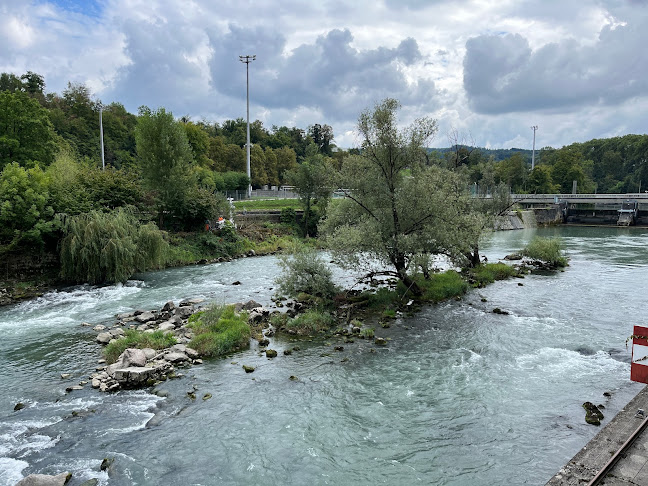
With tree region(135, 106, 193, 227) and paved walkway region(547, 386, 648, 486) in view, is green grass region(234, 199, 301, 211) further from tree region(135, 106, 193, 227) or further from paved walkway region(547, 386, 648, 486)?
paved walkway region(547, 386, 648, 486)

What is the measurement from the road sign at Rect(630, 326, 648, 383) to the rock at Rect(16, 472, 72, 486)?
13.1m

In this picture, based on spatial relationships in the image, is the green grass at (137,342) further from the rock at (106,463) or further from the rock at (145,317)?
the rock at (106,463)

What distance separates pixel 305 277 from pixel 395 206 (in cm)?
612

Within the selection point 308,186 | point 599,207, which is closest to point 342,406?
point 308,186

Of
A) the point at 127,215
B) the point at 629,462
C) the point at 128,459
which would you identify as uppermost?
the point at 127,215

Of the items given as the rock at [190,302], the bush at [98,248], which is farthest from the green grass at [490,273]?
the bush at [98,248]

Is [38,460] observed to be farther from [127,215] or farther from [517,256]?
[517,256]

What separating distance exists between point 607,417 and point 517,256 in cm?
3040

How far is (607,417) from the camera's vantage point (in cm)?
1259

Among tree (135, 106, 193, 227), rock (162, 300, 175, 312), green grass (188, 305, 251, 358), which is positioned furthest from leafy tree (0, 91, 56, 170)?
green grass (188, 305, 251, 358)

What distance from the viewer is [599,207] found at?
9488cm

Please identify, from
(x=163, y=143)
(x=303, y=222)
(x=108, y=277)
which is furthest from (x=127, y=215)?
(x=303, y=222)

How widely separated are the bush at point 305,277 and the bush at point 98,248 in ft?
40.6

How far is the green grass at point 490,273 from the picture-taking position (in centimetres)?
3075
